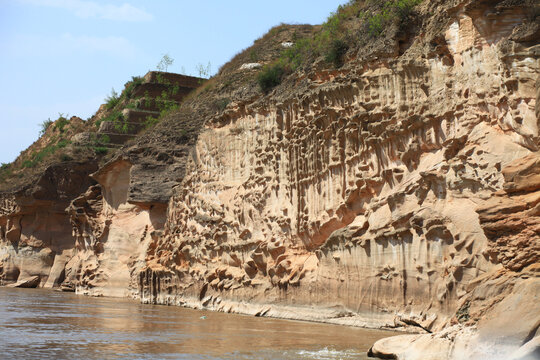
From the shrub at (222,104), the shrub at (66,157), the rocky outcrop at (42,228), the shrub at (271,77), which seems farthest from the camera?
the shrub at (66,157)

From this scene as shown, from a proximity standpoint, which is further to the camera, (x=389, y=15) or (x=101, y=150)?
(x=101, y=150)

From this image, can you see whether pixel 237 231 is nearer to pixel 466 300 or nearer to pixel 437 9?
pixel 437 9

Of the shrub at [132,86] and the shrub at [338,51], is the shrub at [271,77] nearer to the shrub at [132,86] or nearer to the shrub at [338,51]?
the shrub at [338,51]

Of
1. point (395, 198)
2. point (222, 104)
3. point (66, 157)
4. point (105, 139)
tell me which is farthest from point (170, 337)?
point (105, 139)

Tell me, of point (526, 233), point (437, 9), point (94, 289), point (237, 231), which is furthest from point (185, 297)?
point (526, 233)

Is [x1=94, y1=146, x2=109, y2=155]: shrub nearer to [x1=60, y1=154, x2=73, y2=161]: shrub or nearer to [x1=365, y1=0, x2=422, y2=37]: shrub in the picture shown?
[x1=60, y1=154, x2=73, y2=161]: shrub

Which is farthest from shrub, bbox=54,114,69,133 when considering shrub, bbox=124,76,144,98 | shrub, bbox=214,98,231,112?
shrub, bbox=214,98,231,112

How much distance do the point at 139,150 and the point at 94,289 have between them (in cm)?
596

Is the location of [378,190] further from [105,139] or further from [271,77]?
[105,139]

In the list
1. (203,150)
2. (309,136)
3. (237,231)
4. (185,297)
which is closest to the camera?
(309,136)

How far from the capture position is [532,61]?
37.1 feet

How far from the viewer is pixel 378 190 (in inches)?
587

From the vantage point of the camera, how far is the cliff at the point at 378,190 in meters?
8.42

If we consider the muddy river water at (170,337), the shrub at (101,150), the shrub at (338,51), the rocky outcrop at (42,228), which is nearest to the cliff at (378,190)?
the shrub at (338,51)
